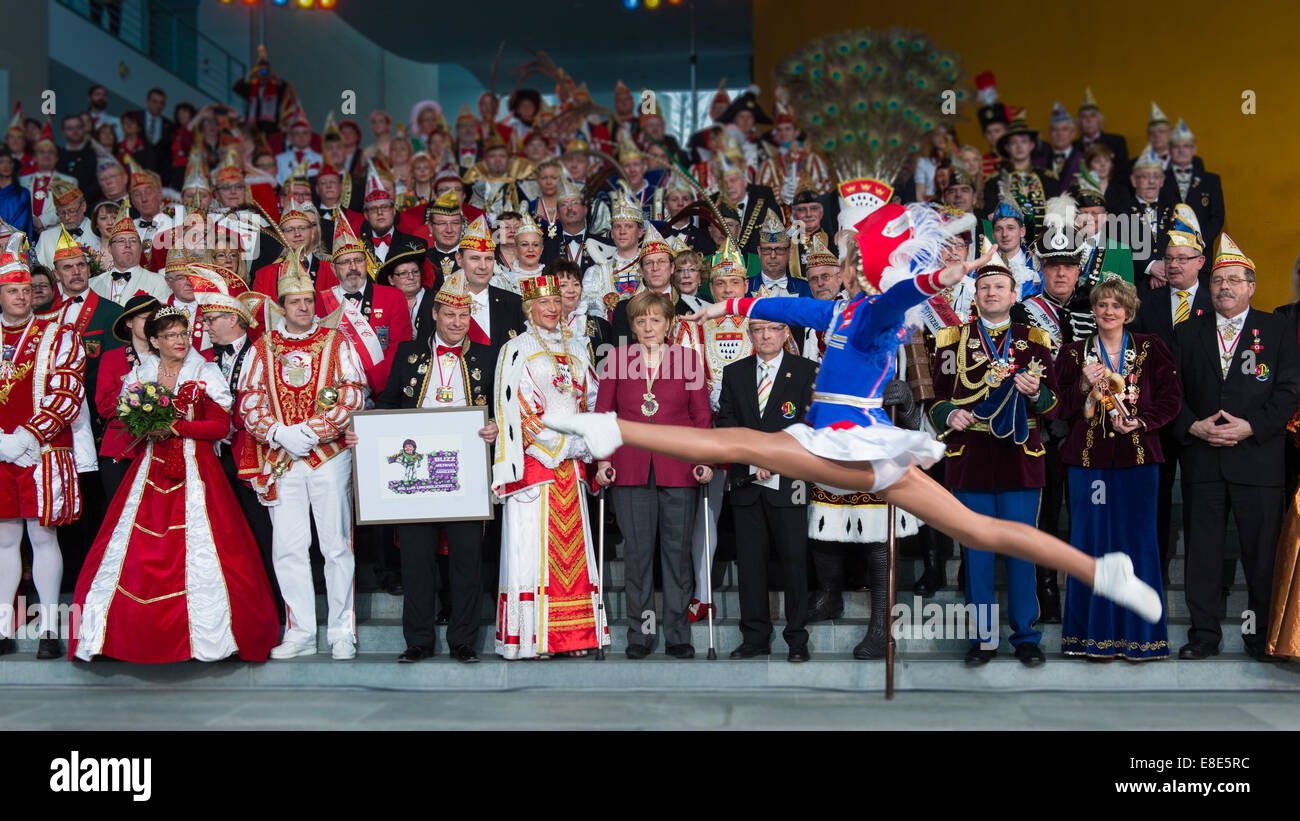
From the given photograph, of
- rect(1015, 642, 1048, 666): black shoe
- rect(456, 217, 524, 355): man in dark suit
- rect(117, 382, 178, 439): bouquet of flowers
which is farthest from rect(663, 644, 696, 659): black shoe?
rect(117, 382, 178, 439): bouquet of flowers

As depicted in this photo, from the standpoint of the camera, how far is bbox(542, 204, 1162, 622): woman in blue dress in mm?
4199

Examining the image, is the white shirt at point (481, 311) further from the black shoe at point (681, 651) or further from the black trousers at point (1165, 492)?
the black trousers at point (1165, 492)

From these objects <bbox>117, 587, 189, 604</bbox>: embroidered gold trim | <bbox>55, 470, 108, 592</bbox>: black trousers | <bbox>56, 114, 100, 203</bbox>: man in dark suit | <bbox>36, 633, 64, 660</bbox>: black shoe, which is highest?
<bbox>56, 114, 100, 203</bbox>: man in dark suit

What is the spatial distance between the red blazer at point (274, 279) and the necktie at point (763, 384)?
9.46 feet

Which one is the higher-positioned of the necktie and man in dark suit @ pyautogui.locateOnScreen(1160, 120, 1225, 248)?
man in dark suit @ pyautogui.locateOnScreen(1160, 120, 1225, 248)

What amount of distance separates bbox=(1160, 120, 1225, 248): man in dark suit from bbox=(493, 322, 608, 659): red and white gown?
5.45 meters

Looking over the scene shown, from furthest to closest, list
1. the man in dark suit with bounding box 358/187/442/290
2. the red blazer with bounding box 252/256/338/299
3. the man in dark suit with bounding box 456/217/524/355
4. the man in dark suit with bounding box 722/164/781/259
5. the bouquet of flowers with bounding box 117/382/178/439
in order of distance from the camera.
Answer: the man in dark suit with bounding box 722/164/781/259
the man in dark suit with bounding box 358/187/442/290
the red blazer with bounding box 252/256/338/299
the man in dark suit with bounding box 456/217/524/355
the bouquet of flowers with bounding box 117/382/178/439

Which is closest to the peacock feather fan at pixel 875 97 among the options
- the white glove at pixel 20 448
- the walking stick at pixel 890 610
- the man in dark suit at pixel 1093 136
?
the man in dark suit at pixel 1093 136

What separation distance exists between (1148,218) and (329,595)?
5.98 m

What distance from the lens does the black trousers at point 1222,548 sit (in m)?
6.10

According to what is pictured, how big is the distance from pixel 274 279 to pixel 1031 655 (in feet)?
16.4

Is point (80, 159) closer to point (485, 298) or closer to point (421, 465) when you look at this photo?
point (485, 298)

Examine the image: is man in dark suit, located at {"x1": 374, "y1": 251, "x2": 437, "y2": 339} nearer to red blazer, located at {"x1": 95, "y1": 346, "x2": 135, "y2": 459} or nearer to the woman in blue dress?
red blazer, located at {"x1": 95, "y1": 346, "x2": 135, "y2": 459}

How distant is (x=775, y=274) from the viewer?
301 inches
